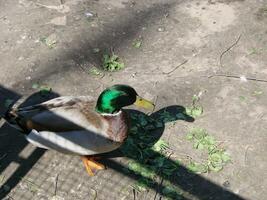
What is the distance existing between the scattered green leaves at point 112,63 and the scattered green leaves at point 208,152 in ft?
3.30

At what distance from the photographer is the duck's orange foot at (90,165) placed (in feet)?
12.8

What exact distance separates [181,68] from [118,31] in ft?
2.62

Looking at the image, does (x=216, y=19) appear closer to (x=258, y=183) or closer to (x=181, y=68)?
(x=181, y=68)

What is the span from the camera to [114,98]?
12.2 feet

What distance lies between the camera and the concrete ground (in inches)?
151

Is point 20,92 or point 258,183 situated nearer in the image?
point 258,183

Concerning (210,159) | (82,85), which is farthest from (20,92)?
(210,159)

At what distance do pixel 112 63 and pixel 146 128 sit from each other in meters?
0.87

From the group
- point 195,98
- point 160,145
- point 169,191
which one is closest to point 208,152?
point 160,145

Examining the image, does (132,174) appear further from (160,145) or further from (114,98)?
(114,98)

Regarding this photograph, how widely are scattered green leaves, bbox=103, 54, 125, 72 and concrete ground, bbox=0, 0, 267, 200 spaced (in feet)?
0.18

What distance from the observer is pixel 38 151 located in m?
4.04

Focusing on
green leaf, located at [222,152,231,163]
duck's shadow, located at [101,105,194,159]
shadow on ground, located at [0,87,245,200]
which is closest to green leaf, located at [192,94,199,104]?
duck's shadow, located at [101,105,194,159]

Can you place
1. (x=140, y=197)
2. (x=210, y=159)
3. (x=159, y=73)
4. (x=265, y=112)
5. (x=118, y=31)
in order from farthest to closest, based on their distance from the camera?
(x=118, y=31) → (x=159, y=73) → (x=265, y=112) → (x=210, y=159) → (x=140, y=197)
